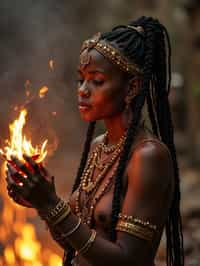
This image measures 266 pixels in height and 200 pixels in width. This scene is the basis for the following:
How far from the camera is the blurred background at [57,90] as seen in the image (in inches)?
241

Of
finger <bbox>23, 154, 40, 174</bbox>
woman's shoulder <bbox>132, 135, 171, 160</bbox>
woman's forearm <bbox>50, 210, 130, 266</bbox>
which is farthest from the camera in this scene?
woman's shoulder <bbox>132, 135, 171, 160</bbox>

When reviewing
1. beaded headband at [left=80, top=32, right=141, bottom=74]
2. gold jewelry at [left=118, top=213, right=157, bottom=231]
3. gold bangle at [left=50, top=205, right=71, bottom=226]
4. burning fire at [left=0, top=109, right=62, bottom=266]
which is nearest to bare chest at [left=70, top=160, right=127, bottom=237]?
gold jewelry at [left=118, top=213, right=157, bottom=231]

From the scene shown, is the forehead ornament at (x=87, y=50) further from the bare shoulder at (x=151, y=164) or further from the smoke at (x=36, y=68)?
the smoke at (x=36, y=68)

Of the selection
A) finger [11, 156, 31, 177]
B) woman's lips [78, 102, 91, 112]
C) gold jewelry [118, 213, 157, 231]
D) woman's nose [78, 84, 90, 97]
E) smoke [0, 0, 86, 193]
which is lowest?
gold jewelry [118, 213, 157, 231]

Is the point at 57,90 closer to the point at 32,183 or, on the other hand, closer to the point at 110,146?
the point at 110,146

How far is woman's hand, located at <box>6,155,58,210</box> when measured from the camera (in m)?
2.88

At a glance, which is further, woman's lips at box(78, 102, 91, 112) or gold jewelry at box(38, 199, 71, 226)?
woman's lips at box(78, 102, 91, 112)

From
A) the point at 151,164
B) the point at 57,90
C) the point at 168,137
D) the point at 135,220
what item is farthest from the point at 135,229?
the point at 57,90

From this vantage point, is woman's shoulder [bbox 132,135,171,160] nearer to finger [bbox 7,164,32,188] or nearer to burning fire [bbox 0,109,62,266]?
finger [bbox 7,164,32,188]

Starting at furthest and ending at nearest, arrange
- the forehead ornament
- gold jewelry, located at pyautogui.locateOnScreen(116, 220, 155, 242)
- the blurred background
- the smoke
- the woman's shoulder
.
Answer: the blurred background < the smoke < the forehead ornament < the woman's shoulder < gold jewelry, located at pyautogui.locateOnScreen(116, 220, 155, 242)

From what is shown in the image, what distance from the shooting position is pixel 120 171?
127 inches

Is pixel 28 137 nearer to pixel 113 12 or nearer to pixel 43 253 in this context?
pixel 43 253

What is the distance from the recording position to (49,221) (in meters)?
2.97

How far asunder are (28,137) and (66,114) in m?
9.74
